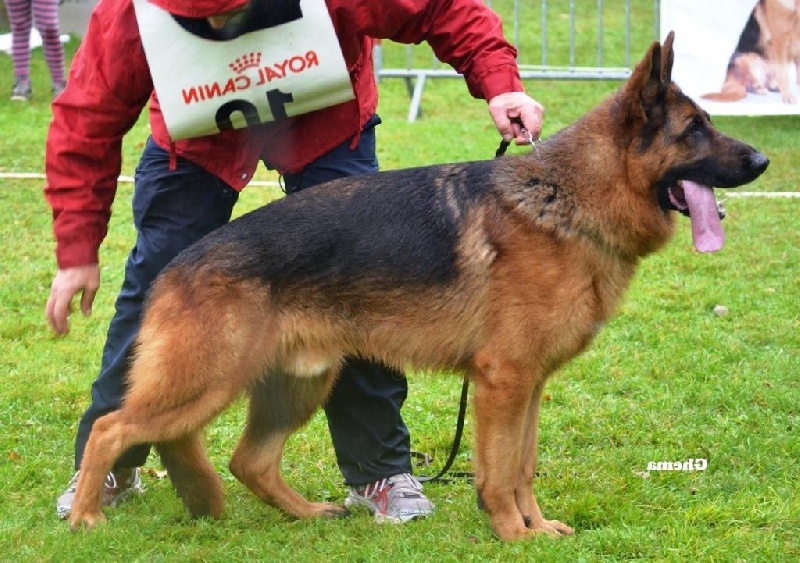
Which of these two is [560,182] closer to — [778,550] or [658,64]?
[658,64]

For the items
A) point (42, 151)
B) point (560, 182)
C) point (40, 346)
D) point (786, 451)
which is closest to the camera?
point (560, 182)

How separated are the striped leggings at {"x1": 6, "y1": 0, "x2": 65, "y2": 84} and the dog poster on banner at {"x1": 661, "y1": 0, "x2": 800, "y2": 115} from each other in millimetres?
7021

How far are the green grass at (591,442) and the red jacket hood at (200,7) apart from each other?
1.63 m

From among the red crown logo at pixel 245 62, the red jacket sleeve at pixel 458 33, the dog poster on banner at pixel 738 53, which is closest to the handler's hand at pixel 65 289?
the red crown logo at pixel 245 62

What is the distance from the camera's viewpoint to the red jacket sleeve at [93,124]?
379 centimetres

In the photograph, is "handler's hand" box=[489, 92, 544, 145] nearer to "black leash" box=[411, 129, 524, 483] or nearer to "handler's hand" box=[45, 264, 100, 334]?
"black leash" box=[411, 129, 524, 483]

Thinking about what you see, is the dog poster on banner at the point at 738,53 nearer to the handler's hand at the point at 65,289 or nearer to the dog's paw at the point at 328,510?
the dog's paw at the point at 328,510

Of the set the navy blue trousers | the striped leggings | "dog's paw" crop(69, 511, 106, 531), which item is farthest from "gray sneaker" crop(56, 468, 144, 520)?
the striped leggings

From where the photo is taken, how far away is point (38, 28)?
12914 mm

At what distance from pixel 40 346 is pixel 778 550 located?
13.7ft

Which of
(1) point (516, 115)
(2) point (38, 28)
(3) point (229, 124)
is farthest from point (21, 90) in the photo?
(1) point (516, 115)

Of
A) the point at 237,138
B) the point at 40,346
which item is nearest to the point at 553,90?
the point at 40,346

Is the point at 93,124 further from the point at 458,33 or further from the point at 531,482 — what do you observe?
the point at 531,482

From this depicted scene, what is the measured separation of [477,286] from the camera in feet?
12.4
